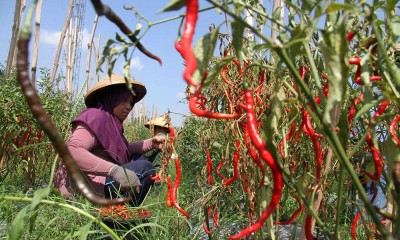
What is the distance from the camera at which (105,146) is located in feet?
7.09

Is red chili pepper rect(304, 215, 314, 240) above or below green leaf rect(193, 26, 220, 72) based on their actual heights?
below

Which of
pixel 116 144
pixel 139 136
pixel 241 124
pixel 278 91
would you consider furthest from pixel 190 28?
pixel 139 136

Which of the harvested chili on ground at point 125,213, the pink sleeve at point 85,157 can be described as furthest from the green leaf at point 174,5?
the pink sleeve at point 85,157

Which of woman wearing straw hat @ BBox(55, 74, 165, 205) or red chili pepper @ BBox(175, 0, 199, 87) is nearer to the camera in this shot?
red chili pepper @ BBox(175, 0, 199, 87)

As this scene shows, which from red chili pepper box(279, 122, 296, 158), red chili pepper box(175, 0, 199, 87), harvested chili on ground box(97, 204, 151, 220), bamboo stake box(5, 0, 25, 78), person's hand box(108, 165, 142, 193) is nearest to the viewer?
red chili pepper box(175, 0, 199, 87)

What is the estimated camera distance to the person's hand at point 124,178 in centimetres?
178

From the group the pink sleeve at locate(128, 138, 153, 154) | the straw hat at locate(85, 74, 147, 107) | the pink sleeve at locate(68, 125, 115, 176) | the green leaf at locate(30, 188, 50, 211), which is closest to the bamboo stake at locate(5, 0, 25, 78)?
the straw hat at locate(85, 74, 147, 107)

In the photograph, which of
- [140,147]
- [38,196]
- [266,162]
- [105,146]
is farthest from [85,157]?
[266,162]

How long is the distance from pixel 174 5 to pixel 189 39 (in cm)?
4

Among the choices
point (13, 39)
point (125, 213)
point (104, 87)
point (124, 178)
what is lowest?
point (125, 213)

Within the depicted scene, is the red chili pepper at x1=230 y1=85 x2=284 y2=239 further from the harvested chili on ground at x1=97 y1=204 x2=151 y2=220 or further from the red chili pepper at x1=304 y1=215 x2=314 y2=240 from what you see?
the harvested chili on ground at x1=97 y1=204 x2=151 y2=220

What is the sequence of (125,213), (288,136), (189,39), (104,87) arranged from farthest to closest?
(104,87) < (125,213) < (288,136) < (189,39)

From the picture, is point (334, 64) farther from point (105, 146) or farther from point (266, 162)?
point (105, 146)

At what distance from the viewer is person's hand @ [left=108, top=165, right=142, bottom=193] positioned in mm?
1778
